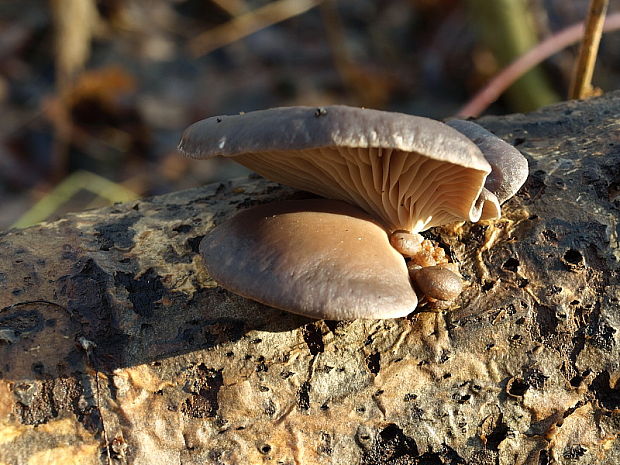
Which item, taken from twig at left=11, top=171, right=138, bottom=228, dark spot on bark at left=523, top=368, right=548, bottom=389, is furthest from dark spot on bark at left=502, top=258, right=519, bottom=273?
twig at left=11, top=171, right=138, bottom=228

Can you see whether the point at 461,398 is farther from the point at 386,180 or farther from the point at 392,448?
the point at 386,180

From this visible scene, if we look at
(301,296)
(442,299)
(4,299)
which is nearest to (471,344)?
(442,299)

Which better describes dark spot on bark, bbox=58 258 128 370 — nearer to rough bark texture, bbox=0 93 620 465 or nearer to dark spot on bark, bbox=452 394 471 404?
rough bark texture, bbox=0 93 620 465

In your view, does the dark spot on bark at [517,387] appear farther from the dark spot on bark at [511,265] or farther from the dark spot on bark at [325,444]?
the dark spot on bark at [325,444]

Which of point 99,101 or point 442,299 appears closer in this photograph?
point 442,299

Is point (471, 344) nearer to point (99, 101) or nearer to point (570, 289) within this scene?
point (570, 289)

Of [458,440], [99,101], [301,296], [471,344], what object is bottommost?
[99,101]

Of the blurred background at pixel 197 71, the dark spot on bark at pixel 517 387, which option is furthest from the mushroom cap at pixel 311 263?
the blurred background at pixel 197 71
